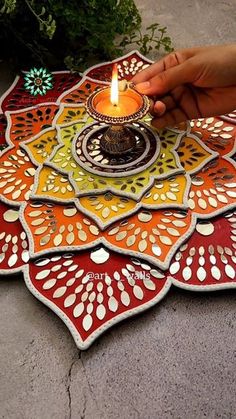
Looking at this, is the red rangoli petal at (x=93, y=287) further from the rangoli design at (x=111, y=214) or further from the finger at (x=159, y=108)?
the finger at (x=159, y=108)

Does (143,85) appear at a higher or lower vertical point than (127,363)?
higher

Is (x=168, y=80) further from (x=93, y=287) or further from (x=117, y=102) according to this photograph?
(x=93, y=287)

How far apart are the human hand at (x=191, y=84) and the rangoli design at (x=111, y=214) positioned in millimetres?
28

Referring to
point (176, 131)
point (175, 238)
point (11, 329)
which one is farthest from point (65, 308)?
point (176, 131)

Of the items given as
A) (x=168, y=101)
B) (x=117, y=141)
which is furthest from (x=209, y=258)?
(x=168, y=101)

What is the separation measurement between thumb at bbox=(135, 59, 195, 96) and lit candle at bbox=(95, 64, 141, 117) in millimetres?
27

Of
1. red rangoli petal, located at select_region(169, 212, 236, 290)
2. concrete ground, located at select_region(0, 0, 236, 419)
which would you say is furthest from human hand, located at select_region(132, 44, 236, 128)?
concrete ground, located at select_region(0, 0, 236, 419)

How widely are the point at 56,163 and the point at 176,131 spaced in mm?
232

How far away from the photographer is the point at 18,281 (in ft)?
2.32

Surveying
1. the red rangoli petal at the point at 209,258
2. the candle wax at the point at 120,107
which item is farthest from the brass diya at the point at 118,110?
the red rangoli petal at the point at 209,258

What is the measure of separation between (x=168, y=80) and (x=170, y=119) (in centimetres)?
8

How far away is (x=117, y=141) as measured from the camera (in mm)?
805

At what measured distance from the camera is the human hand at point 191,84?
835mm

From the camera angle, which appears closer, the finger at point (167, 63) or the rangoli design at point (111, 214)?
the rangoli design at point (111, 214)
